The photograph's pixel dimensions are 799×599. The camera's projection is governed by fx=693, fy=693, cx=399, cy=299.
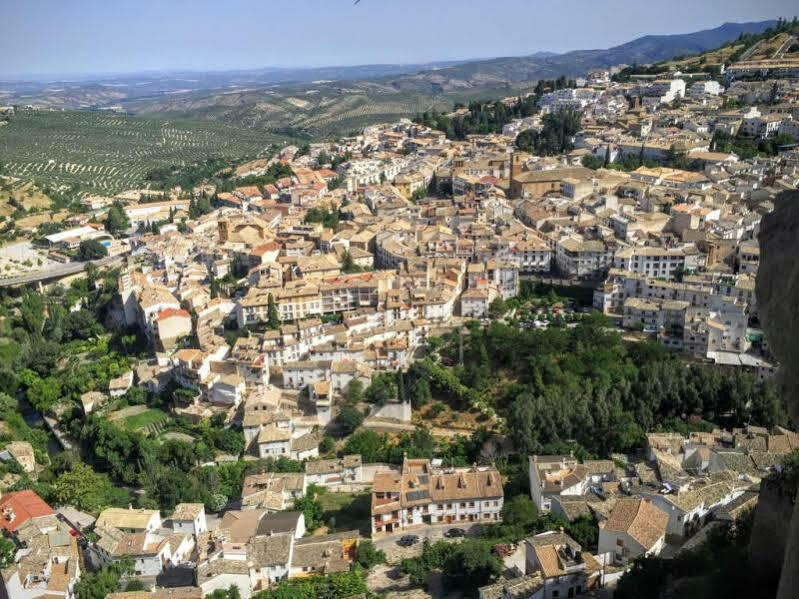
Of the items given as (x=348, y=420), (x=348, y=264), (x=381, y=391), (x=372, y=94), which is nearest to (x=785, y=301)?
(x=348, y=420)

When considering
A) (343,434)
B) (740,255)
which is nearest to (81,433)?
(343,434)

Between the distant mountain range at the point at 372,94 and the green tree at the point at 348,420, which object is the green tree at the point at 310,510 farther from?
the distant mountain range at the point at 372,94

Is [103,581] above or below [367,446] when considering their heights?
above

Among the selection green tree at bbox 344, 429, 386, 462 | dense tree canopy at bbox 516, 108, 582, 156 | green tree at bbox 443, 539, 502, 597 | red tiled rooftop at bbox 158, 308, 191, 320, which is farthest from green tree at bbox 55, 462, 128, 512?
dense tree canopy at bbox 516, 108, 582, 156

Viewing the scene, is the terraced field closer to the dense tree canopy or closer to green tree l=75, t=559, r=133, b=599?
the dense tree canopy

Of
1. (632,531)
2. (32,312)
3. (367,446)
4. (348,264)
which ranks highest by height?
Answer: (348,264)

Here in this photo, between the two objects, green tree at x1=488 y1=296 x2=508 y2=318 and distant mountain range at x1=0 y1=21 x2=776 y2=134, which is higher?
distant mountain range at x1=0 y1=21 x2=776 y2=134

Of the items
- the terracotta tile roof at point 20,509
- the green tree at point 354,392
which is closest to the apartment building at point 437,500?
the green tree at point 354,392

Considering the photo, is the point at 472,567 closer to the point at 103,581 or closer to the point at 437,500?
the point at 437,500
